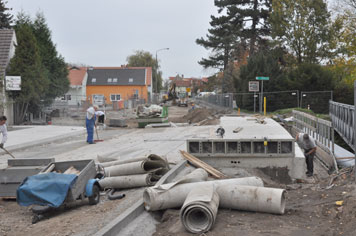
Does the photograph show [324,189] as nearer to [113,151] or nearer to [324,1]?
[113,151]

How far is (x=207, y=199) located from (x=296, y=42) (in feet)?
122

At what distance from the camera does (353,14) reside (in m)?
38.3

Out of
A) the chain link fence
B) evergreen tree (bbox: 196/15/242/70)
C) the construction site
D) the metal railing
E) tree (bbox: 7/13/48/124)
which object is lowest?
the construction site

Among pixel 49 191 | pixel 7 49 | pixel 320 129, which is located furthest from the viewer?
pixel 7 49

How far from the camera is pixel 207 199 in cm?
606

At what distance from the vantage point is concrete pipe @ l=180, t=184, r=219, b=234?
5.94 m

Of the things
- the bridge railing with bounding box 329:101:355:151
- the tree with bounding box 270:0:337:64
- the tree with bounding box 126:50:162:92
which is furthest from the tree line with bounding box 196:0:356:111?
the tree with bounding box 126:50:162:92

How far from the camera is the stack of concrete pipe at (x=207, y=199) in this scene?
5980 millimetres

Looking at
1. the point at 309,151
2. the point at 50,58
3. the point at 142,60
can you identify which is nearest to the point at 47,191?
the point at 309,151

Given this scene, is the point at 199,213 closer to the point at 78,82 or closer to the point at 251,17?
the point at 251,17

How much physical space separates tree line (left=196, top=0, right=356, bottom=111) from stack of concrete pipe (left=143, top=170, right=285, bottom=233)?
28064mm

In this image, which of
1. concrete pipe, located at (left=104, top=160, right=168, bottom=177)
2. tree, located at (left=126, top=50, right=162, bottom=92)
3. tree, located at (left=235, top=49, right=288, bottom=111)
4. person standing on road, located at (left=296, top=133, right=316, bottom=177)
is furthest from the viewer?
tree, located at (left=126, top=50, right=162, bottom=92)

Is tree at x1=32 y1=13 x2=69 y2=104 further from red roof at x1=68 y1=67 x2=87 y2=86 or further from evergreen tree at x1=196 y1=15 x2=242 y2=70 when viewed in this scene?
red roof at x1=68 y1=67 x2=87 y2=86

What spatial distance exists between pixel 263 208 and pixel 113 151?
9.57 m
